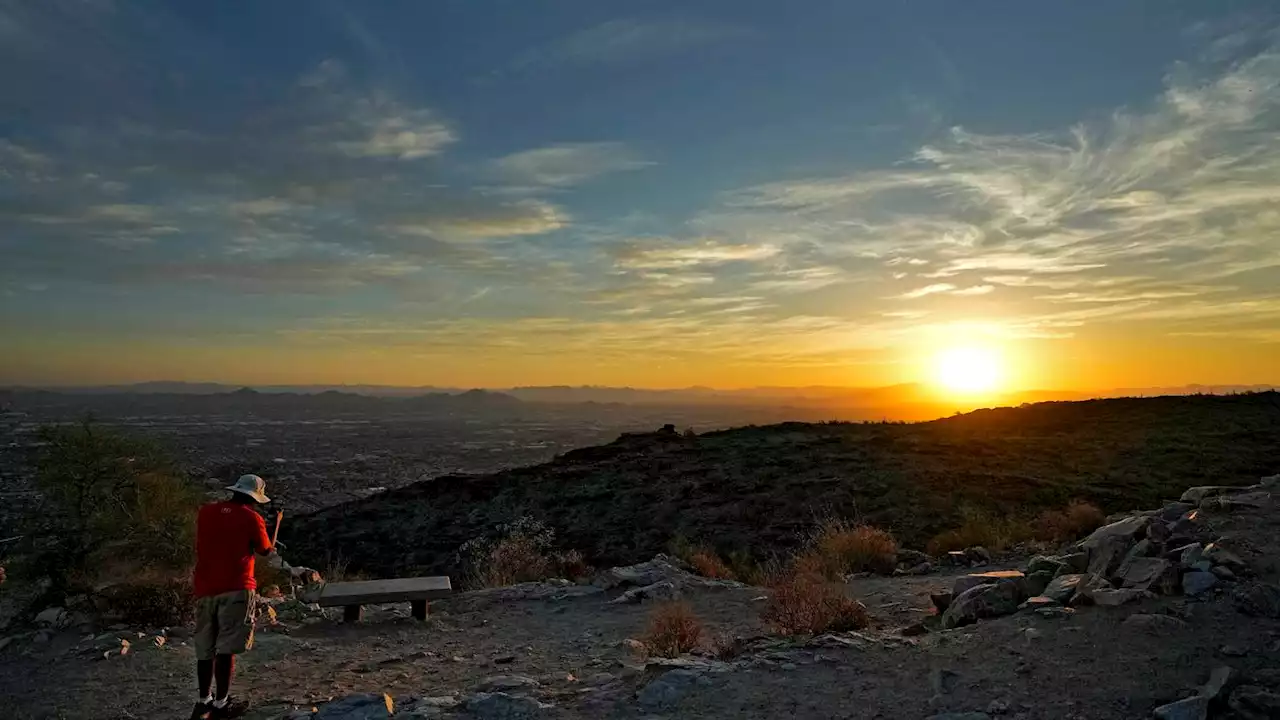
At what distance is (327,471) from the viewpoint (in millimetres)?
48594

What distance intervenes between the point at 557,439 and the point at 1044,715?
266 feet

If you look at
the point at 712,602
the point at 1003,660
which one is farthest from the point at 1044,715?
the point at 712,602

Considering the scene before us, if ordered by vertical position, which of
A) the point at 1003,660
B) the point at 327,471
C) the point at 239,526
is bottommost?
the point at 327,471

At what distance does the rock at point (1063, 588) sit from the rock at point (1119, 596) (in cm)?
32

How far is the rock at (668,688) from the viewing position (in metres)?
6.09

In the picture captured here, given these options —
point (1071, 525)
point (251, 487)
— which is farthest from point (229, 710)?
point (1071, 525)

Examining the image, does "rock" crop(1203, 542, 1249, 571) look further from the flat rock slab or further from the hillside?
the hillside

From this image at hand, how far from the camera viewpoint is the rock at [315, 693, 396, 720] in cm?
592

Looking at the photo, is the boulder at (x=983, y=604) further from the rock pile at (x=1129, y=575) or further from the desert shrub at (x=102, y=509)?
the desert shrub at (x=102, y=509)

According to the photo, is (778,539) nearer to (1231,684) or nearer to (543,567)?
(543,567)

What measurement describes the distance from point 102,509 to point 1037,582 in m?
12.2

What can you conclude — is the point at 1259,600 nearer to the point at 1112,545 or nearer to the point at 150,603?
the point at 1112,545

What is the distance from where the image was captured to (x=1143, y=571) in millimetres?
7234

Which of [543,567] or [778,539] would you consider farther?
[778,539]
